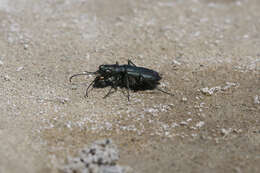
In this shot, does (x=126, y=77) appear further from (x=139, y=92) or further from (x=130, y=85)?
(x=139, y=92)

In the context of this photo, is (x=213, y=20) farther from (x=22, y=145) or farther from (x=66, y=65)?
(x=22, y=145)

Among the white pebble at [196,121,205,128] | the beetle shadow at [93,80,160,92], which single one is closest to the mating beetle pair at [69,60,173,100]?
the beetle shadow at [93,80,160,92]

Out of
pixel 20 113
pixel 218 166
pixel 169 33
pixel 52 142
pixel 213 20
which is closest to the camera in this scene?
pixel 218 166

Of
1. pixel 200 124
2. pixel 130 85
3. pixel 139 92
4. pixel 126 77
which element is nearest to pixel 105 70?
pixel 126 77

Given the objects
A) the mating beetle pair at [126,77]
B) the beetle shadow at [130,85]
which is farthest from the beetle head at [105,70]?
the beetle shadow at [130,85]

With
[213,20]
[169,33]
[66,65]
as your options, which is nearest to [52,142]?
[66,65]

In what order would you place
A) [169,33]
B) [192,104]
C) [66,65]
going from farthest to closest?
[169,33]
[66,65]
[192,104]

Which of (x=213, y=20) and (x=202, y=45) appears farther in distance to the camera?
(x=213, y=20)
